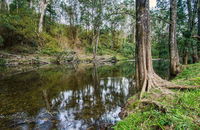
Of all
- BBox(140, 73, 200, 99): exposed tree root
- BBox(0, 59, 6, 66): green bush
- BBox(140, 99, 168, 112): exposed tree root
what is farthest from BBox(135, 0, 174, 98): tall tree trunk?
BBox(0, 59, 6, 66): green bush

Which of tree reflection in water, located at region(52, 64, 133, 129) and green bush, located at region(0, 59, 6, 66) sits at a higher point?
green bush, located at region(0, 59, 6, 66)

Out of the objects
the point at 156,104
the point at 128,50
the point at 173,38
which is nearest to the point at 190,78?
the point at 156,104

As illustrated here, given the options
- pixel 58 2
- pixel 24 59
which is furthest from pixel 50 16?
pixel 24 59

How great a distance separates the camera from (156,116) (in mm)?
2625

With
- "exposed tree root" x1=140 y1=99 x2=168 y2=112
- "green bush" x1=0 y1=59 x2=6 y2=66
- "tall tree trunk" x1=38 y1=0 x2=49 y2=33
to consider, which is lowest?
"exposed tree root" x1=140 y1=99 x2=168 y2=112

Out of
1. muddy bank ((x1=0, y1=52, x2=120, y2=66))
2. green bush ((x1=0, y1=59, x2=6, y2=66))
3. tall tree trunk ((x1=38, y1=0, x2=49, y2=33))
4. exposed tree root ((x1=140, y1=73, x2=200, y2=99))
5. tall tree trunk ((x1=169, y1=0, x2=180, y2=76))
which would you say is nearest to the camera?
exposed tree root ((x1=140, y1=73, x2=200, y2=99))

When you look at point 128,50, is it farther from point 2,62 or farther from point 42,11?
point 2,62

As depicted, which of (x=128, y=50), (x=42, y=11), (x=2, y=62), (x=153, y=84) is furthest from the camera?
(x=128, y=50)

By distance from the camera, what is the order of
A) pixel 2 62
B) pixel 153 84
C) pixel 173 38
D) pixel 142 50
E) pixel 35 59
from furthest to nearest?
pixel 35 59
pixel 2 62
pixel 173 38
pixel 142 50
pixel 153 84

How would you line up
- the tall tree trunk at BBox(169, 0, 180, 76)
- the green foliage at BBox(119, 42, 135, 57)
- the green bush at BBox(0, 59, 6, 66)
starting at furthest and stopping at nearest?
the green foliage at BBox(119, 42, 135, 57), the green bush at BBox(0, 59, 6, 66), the tall tree trunk at BBox(169, 0, 180, 76)

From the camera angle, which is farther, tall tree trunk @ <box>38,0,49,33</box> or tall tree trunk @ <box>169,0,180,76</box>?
tall tree trunk @ <box>38,0,49,33</box>

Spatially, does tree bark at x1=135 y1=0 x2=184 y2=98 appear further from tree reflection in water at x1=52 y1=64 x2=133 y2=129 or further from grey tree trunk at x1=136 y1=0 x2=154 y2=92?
tree reflection in water at x1=52 y1=64 x2=133 y2=129

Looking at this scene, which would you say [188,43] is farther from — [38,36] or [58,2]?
[58,2]

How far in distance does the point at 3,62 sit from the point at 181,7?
70.7 feet
